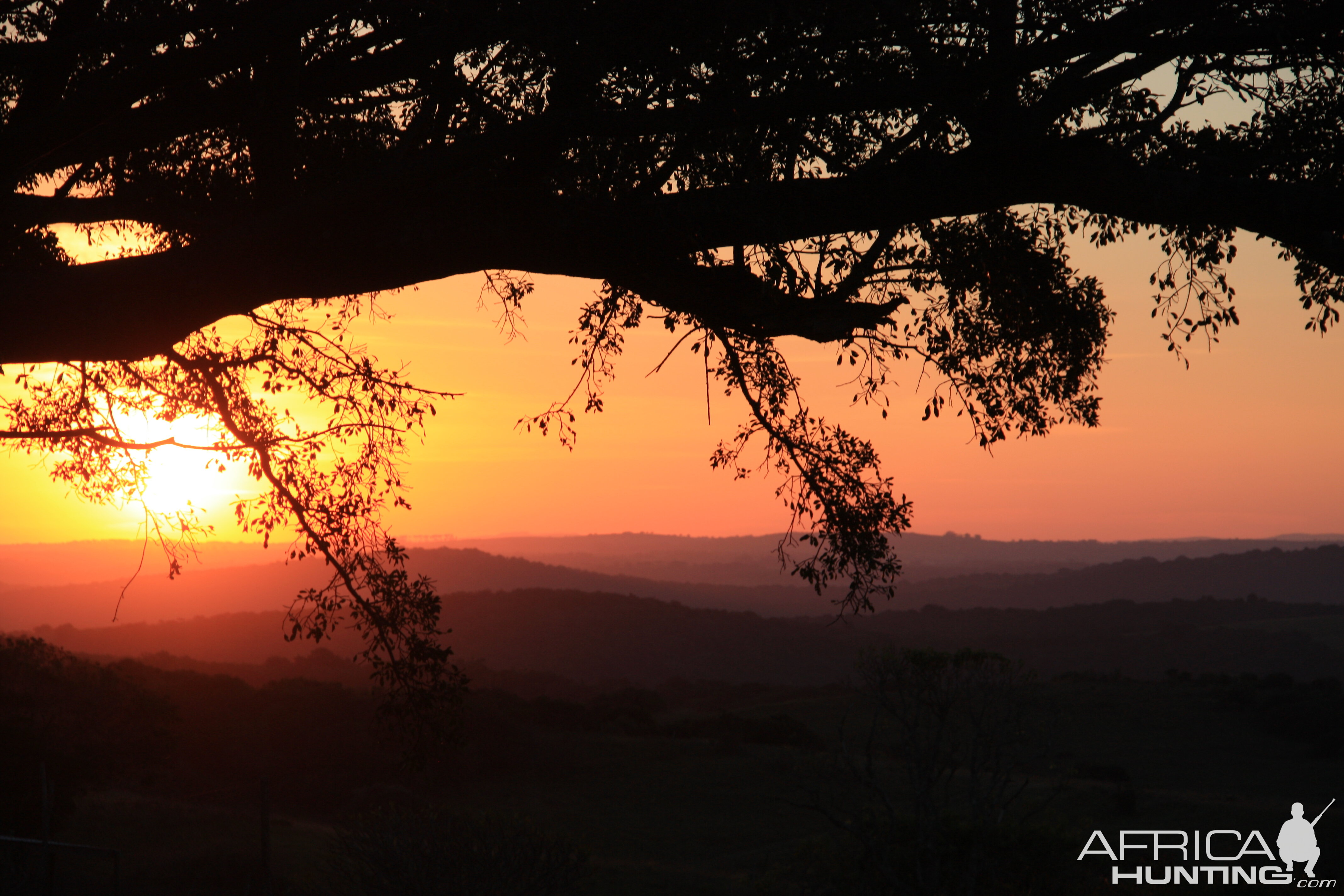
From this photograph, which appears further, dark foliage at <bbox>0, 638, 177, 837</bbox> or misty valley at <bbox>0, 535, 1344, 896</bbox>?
dark foliage at <bbox>0, 638, 177, 837</bbox>

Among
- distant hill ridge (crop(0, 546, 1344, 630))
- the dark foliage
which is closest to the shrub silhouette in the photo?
the dark foliage

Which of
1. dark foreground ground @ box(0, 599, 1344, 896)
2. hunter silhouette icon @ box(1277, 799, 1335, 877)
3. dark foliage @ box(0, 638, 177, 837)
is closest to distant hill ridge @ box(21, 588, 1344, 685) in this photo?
dark foreground ground @ box(0, 599, 1344, 896)

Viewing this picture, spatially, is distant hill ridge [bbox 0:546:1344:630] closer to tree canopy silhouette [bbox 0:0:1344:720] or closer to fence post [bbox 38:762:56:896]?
fence post [bbox 38:762:56:896]

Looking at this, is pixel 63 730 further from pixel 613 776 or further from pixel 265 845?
pixel 613 776

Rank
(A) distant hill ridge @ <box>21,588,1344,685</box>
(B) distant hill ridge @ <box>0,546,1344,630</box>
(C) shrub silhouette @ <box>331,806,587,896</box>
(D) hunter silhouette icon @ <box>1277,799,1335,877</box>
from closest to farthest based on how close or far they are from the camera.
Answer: (C) shrub silhouette @ <box>331,806,587,896</box>
(D) hunter silhouette icon @ <box>1277,799,1335,877</box>
(A) distant hill ridge @ <box>21,588,1344,685</box>
(B) distant hill ridge @ <box>0,546,1344,630</box>

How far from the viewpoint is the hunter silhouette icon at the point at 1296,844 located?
24.6 m

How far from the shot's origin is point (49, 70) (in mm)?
6805

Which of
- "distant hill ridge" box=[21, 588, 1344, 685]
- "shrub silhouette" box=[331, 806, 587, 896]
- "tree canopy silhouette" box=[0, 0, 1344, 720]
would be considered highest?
"tree canopy silhouette" box=[0, 0, 1344, 720]

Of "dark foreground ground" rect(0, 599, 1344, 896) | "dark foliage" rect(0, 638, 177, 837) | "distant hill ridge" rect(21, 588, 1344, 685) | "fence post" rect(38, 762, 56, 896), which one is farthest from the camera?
"distant hill ridge" rect(21, 588, 1344, 685)

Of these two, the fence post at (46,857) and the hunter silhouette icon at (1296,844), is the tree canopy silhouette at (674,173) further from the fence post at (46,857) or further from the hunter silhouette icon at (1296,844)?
the hunter silhouette icon at (1296,844)

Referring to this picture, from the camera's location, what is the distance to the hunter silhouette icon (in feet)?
80.8

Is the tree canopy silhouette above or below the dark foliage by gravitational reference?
above

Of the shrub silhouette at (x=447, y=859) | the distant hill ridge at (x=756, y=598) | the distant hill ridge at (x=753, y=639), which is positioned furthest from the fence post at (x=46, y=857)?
the distant hill ridge at (x=756, y=598)

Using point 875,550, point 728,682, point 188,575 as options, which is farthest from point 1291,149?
point 188,575
